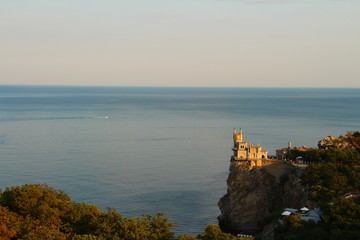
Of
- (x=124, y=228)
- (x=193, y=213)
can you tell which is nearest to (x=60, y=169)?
(x=193, y=213)

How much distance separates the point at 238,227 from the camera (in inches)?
2003

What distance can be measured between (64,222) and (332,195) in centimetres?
2421

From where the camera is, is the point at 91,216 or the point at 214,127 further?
the point at 214,127

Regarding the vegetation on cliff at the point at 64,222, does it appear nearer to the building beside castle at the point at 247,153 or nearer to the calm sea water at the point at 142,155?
the calm sea water at the point at 142,155

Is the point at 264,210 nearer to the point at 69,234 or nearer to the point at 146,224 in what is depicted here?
the point at 146,224

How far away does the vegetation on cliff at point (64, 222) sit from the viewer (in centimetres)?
3094

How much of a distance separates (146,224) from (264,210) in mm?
21137

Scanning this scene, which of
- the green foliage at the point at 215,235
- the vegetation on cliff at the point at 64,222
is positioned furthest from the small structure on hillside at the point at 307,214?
the green foliage at the point at 215,235

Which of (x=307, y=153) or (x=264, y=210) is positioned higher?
(x=307, y=153)

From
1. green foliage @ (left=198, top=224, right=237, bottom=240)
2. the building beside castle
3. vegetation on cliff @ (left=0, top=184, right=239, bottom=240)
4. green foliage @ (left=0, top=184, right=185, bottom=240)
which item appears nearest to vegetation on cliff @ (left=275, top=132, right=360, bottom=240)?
the building beside castle

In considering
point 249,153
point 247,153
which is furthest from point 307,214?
point 247,153

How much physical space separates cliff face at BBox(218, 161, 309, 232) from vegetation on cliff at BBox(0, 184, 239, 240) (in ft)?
60.4

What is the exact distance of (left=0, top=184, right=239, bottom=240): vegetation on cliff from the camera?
30938 millimetres

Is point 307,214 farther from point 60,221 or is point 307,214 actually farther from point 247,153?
point 60,221
